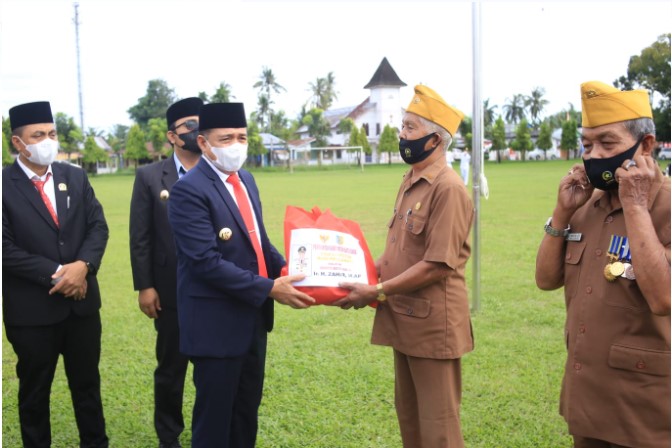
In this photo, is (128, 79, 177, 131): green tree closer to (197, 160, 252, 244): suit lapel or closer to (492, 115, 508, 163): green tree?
(492, 115, 508, 163): green tree

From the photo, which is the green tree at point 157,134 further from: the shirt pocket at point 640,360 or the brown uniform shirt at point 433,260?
the shirt pocket at point 640,360

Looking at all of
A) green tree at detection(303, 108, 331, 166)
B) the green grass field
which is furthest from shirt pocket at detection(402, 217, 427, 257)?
green tree at detection(303, 108, 331, 166)

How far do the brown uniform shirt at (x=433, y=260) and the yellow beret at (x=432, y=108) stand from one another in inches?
8.3

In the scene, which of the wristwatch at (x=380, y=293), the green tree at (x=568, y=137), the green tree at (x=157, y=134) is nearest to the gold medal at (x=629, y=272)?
the wristwatch at (x=380, y=293)

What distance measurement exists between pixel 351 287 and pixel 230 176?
91 centimetres

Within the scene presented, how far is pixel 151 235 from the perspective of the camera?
4188 millimetres

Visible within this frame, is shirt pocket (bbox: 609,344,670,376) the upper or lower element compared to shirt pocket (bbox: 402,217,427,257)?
lower

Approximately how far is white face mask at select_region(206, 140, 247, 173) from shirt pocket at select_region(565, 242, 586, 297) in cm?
172

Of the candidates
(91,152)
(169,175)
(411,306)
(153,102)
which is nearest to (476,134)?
(169,175)

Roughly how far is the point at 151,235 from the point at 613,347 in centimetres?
299

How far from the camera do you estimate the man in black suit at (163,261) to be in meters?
4.14

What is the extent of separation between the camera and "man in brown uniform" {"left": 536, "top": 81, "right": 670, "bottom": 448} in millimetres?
2209

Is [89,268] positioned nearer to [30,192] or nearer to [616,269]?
[30,192]

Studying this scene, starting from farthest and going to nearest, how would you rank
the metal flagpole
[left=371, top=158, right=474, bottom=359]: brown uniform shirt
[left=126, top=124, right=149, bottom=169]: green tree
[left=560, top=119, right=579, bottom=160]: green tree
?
[left=560, top=119, right=579, bottom=160]: green tree < [left=126, top=124, right=149, bottom=169]: green tree < the metal flagpole < [left=371, top=158, right=474, bottom=359]: brown uniform shirt
